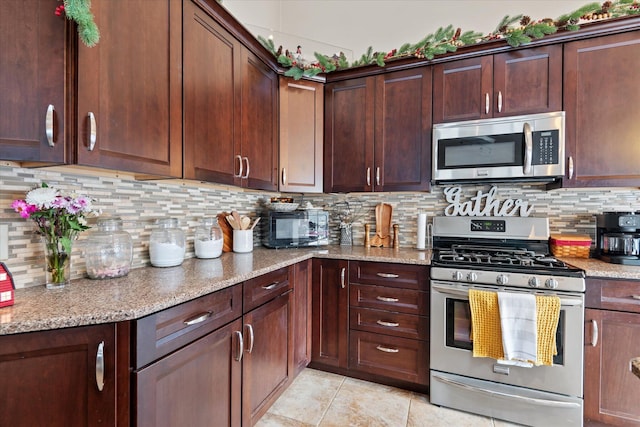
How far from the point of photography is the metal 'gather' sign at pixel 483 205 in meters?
2.22

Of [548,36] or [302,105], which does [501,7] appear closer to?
[548,36]

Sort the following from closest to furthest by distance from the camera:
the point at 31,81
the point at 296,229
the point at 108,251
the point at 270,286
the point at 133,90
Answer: the point at 31,81 → the point at 133,90 → the point at 108,251 → the point at 270,286 → the point at 296,229

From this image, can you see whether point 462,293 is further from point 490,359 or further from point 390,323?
point 390,323

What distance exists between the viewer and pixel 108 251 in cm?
132

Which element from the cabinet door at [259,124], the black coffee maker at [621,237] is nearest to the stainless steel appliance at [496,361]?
the black coffee maker at [621,237]

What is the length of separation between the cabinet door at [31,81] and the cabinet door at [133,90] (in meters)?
0.06

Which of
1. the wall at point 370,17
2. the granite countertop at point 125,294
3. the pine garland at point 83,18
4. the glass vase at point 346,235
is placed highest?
the wall at point 370,17

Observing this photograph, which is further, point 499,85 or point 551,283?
point 499,85

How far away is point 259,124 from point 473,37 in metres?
1.55

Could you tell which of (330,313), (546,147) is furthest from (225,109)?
(546,147)

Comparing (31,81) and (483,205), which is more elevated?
(31,81)

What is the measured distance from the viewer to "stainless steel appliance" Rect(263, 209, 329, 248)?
2.33 meters

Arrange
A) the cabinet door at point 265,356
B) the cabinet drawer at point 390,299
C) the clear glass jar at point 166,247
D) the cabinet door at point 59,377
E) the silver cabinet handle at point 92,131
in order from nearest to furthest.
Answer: the cabinet door at point 59,377 → the silver cabinet handle at point 92,131 → the cabinet door at point 265,356 → the clear glass jar at point 166,247 → the cabinet drawer at point 390,299

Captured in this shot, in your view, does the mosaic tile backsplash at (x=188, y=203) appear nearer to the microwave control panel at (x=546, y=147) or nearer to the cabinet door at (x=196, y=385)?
the microwave control panel at (x=546, y=147)
